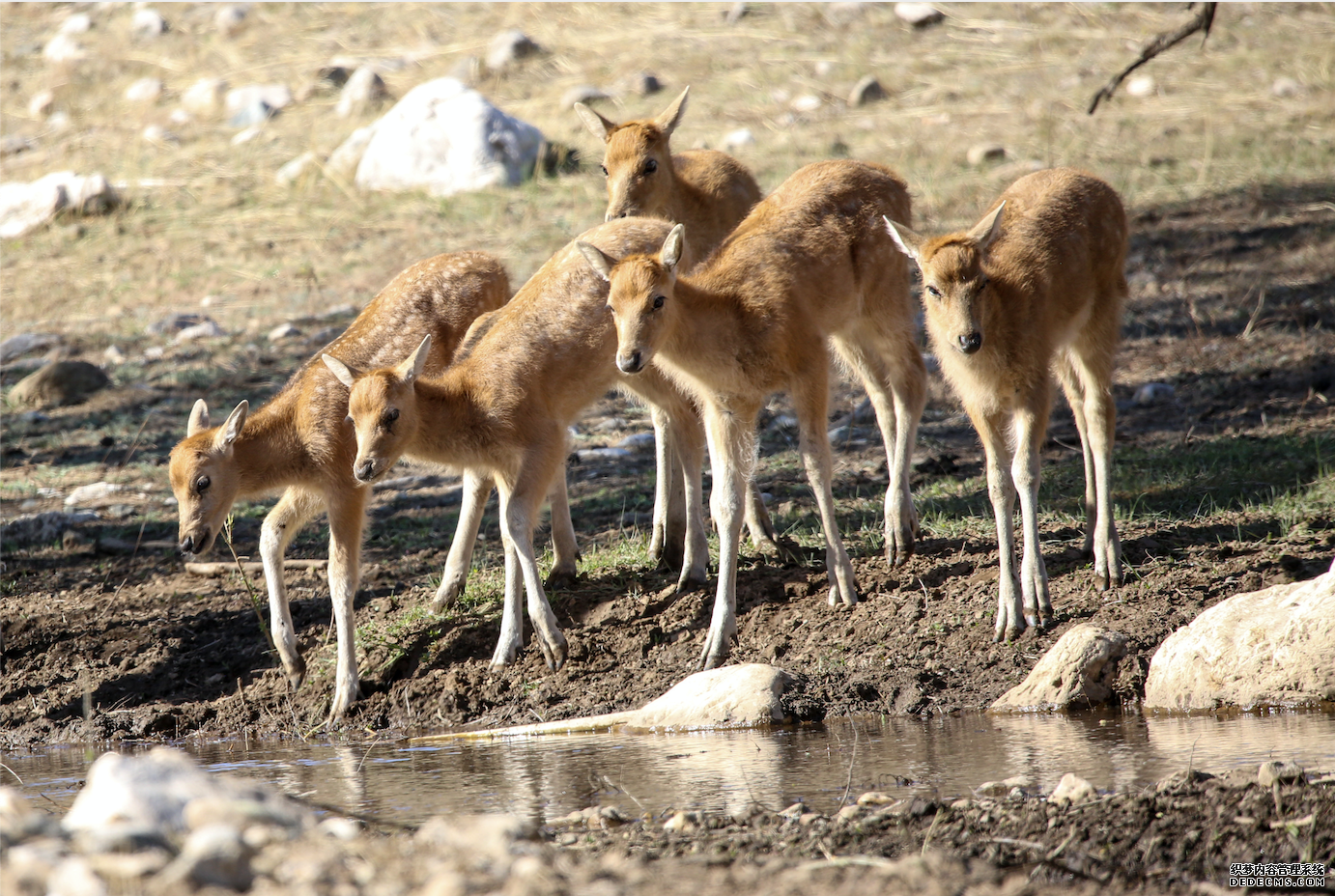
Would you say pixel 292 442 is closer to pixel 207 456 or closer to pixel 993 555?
pixel 207 456

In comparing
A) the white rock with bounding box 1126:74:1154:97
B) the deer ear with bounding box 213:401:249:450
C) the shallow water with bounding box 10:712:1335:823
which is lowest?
the shallow water with bounding box 10:712:1335:823

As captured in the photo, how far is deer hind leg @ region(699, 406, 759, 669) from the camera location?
24.7 feet

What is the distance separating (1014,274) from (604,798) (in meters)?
3.77

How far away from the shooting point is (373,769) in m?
6.42

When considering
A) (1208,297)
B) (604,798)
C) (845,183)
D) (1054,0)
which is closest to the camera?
(604,798)

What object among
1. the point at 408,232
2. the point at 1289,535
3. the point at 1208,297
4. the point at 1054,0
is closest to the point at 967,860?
the point at 1289,535

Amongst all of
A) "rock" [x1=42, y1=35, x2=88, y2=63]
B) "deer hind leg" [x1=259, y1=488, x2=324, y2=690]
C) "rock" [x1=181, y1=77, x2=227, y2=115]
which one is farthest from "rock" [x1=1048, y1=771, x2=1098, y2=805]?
"rock" [x1=42, y1=35, x2=88, y2=63]

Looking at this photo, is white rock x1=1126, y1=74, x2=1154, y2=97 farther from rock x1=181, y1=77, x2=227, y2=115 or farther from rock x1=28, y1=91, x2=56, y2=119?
rock x1=28, y1=91, x2=56, y2=119

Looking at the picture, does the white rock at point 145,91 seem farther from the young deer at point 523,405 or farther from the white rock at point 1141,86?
the young deer at point 523,405

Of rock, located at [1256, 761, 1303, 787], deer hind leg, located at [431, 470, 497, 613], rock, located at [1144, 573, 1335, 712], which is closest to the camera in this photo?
rock, located at [1256, 761, 1303, 787]

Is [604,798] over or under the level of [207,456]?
under

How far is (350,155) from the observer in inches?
Answer: 725

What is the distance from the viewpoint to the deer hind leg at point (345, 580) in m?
7.80

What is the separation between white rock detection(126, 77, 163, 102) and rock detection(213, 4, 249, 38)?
1865mm
